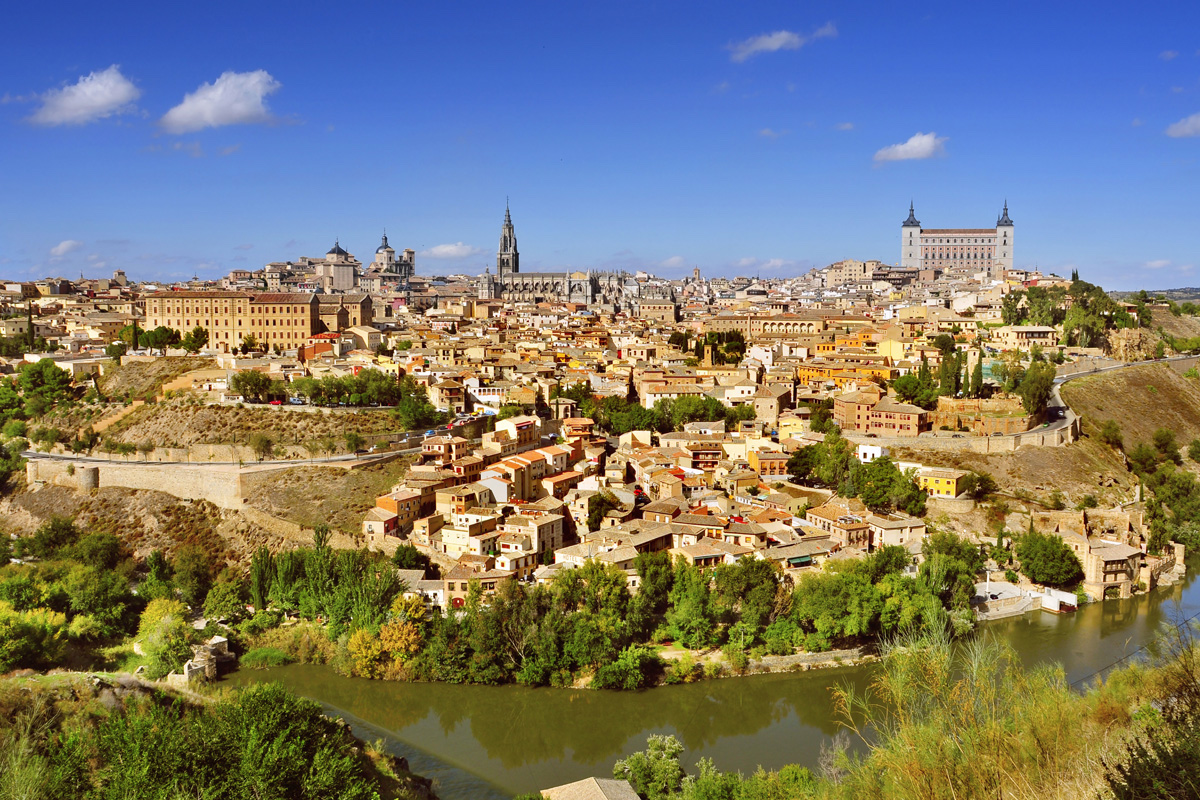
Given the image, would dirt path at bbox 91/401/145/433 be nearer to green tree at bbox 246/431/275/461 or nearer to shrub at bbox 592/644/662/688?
green tree at bbox 246/431/275/461

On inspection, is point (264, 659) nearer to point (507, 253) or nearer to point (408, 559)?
point (408, 559)

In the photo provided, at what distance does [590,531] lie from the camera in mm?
15680

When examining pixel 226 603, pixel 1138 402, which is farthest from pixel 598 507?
pixel 1138 402

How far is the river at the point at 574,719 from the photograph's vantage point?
1027cm

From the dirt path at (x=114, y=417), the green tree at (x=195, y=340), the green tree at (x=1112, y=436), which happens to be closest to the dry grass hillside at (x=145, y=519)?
the dirt path at (x=114, y=417)

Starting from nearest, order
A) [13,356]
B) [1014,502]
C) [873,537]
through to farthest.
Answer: [873,537] < [1014,502] < [13,356]

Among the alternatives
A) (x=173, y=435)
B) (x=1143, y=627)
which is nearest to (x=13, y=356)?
(x=173, y=435)

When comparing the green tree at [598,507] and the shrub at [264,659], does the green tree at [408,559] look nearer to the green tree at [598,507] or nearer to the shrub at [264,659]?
the shrub at [264,659]

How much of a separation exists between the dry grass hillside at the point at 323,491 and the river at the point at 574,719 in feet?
12.9

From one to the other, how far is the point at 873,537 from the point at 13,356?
25195mm

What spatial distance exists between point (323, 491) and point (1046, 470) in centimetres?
1419

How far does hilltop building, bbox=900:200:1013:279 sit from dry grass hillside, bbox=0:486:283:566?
48872 mm

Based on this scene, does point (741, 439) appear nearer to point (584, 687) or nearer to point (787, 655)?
point (787, 655)

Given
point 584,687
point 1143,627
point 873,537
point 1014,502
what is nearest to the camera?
point 584,687
